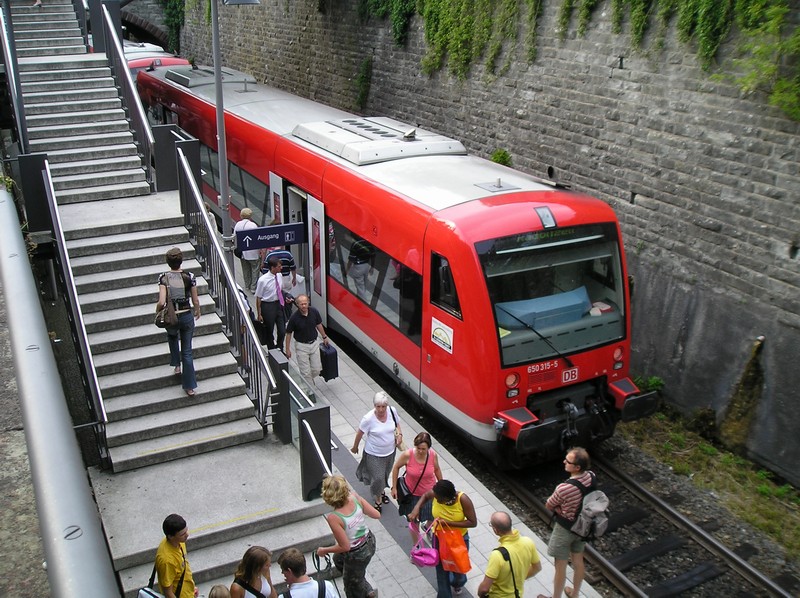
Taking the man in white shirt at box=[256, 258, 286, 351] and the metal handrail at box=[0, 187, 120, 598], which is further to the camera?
the man in white shirt at box=[256, 258, 286, 351]

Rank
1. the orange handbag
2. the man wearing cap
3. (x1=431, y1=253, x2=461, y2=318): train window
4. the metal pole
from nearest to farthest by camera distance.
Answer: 1. the orange handbag
2. (x1=431, y1=253, x2=461, y2=318): train window
3. the metal pole
4. the man wearing cap

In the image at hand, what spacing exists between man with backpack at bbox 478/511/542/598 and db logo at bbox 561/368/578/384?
124 inches

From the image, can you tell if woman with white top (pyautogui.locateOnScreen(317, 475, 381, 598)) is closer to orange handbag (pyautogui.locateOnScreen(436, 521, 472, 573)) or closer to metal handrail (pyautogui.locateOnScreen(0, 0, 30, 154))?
orange handbag (pyautogui.locateOnScreen(436, 521, 472, 573))

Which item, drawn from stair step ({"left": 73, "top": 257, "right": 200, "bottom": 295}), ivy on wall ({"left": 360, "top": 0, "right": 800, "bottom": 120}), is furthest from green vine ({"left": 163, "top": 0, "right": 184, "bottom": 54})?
stair step ({"left": 73, "top": 257, "right": 200, "bottom": 295})

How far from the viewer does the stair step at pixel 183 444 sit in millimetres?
7770

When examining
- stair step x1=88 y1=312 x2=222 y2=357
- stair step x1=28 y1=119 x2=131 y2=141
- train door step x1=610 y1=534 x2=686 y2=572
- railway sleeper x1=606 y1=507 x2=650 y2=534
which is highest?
stair step x1=28 y1=119 x2=131 y2=141

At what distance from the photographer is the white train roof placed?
31.3ft

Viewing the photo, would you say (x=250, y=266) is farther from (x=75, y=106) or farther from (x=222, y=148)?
(x=75, y=106)

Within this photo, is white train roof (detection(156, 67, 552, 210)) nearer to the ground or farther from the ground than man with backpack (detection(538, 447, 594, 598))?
farther from the ground

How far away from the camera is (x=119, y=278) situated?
9312 mm

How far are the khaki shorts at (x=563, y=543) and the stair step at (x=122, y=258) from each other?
5651 mm

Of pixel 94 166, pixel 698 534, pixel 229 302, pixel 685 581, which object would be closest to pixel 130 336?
pixel 229 302

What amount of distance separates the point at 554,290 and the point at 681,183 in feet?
9.95

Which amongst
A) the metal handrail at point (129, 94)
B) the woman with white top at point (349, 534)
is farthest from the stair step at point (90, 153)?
the woman with white top at point (349, 534)
